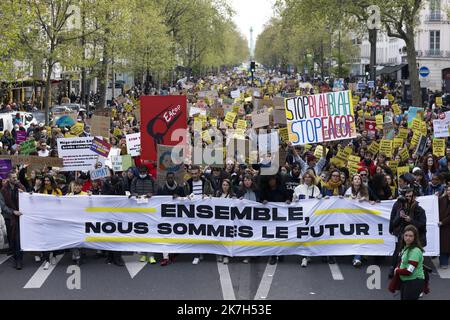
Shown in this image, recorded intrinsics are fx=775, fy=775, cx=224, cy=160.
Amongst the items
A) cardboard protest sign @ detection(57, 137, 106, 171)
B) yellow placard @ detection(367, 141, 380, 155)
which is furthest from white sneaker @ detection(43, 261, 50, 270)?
yellow placard @ detection(367, 141, 380, 155)

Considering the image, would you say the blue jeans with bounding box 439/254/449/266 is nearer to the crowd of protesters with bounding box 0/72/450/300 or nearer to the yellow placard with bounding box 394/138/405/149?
the crowd of protesters with bounding box 0/72/450/300

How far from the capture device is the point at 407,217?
10.4 meters

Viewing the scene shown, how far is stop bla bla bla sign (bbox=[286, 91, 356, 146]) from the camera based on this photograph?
15.2 m

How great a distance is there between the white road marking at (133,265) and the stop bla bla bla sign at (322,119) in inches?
178

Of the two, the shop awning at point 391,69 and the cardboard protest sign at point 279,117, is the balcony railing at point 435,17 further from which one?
the cardboard protest sign at point 279,117

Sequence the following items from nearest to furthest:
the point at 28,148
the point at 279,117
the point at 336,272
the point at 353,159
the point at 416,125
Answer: the point at 336,272 → the point at 353,159 → the point at 28,148 → the point at 416,125 → the point at 279,117

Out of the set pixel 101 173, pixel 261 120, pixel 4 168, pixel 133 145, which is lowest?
pixel 101 173

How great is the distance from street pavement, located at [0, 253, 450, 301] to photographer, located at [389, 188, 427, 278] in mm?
692

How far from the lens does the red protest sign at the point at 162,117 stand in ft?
43.2

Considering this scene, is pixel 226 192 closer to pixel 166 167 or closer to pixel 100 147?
pixel 166 167

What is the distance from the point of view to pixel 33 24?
27969mm

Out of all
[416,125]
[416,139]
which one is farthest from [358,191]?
[416,125]

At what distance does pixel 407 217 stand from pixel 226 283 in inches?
102

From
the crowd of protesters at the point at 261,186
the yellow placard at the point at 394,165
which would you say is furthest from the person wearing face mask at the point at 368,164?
the yellow placard at the point at 394,165
